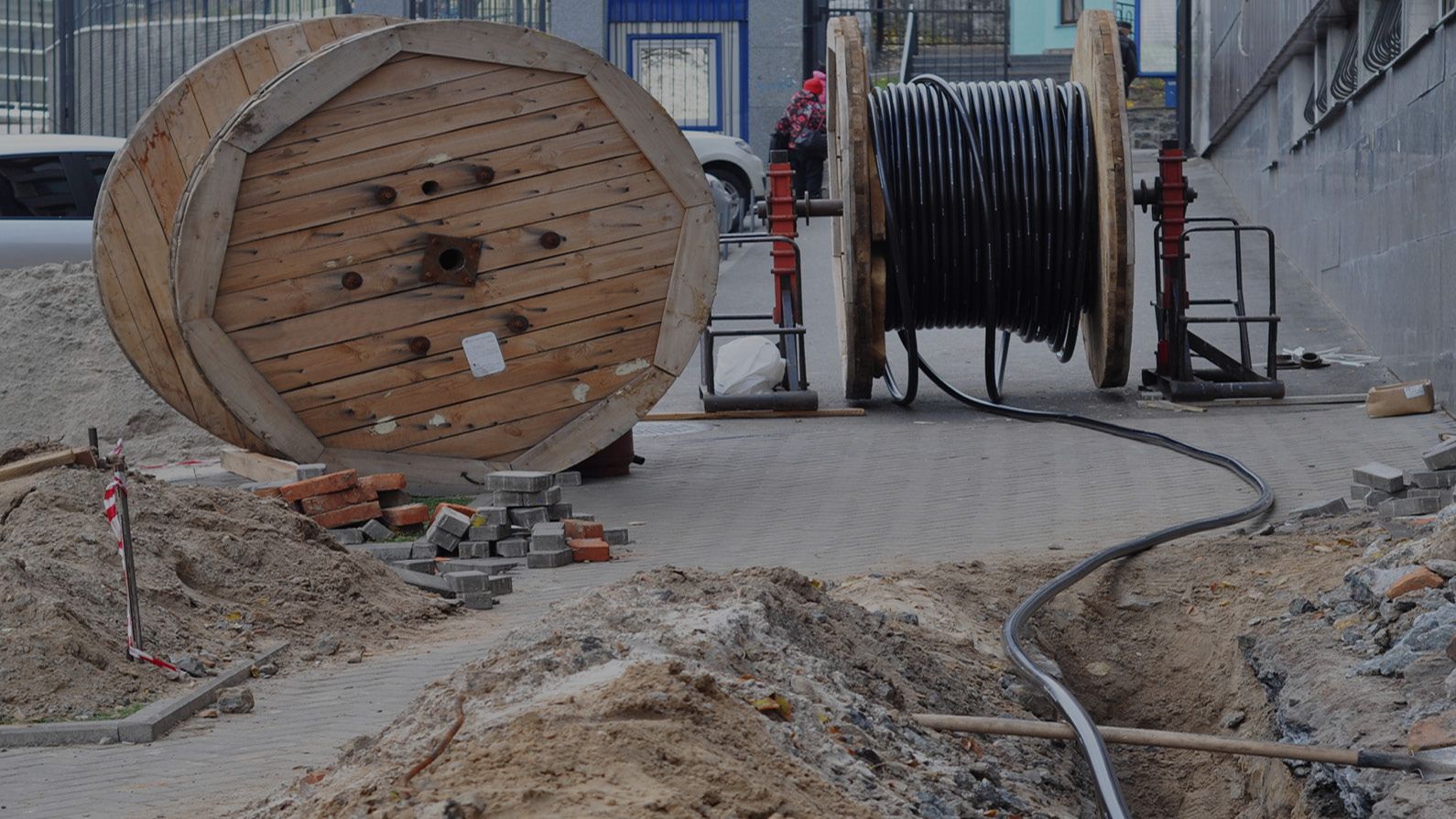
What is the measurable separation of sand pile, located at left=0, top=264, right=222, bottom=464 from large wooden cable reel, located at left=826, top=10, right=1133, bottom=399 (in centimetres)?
447

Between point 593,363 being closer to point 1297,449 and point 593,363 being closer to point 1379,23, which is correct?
point 1297,449

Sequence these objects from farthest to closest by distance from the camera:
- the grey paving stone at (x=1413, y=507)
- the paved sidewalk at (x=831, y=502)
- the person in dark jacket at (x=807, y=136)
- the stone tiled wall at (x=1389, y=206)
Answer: the person in dark jacket at (x=807, y=136) → the stone tiled wall at (x=1389, y=206) → the grey paving stone at (x=1413, y=507) → the paved sidewalk at (x=831, y=502)

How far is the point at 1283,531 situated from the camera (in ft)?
26.0

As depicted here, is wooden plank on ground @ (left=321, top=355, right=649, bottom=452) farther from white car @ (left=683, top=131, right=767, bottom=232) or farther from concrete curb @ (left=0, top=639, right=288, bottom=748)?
white car @ (left=683, top=131, right=767, bottom=232)

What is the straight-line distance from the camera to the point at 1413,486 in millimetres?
8352

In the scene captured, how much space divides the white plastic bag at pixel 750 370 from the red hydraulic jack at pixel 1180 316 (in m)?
2.86

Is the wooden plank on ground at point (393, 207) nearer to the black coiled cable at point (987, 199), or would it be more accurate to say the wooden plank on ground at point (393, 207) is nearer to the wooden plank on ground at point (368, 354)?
the wooden plank on ground at point (368, 354)

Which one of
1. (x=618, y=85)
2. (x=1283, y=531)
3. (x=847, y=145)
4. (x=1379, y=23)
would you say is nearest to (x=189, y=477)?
(x=618, y=85)

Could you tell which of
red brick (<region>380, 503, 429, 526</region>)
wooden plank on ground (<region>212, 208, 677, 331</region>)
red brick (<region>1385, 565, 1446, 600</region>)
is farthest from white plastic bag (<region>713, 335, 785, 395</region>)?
red brick (<region>1385, 565, 1446, 600</region>)

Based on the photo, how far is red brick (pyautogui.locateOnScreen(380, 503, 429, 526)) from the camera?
8.47 m

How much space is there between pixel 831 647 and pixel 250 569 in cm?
281

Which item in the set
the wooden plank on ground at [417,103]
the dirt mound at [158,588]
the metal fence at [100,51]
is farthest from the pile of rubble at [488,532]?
the metal fence at [100,51]

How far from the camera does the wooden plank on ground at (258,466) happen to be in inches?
361

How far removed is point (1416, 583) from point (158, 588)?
167 inches
